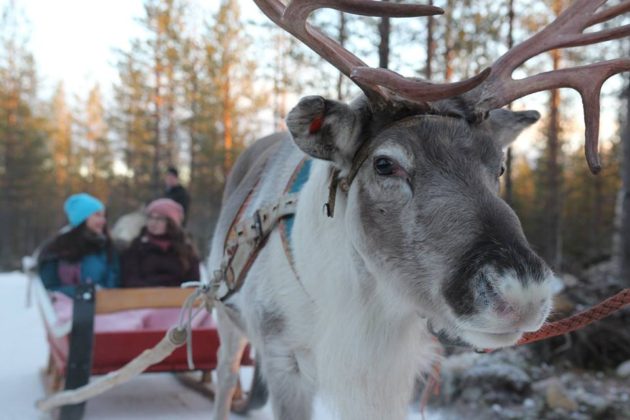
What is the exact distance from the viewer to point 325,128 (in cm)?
200

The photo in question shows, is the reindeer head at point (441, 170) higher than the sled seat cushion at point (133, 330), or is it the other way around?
the reindeer head at point (441, 170)

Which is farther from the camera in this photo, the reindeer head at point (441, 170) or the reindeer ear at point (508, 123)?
the reindeer ear at point (508, 123)

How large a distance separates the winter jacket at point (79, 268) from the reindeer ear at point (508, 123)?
3576 millimetres

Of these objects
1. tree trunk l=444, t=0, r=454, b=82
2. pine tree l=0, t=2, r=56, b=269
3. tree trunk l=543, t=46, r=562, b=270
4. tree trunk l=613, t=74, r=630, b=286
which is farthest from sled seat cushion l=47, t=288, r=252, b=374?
pine tree l=0, t=2, r=56, b=269

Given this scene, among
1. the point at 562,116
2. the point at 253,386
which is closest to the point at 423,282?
the point at 253,386

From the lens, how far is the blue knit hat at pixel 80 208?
492cm

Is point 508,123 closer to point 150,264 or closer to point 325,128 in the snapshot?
point 325,128

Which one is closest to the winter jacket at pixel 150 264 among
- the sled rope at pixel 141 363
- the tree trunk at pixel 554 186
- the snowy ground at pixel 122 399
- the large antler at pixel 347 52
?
the snowy ground at pixel 122 399

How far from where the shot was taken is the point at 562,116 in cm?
1889

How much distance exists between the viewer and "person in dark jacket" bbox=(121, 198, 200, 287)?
200 inches

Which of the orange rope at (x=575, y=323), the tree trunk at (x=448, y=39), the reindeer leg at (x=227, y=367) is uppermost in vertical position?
the tree trunk at (x=448, y=39)

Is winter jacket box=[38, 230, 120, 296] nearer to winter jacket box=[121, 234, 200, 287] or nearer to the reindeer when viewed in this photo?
winter jacket box=[121, 234, 200, 287]

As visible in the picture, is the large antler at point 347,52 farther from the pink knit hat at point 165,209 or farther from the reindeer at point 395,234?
the pink knit hat at point 165,209

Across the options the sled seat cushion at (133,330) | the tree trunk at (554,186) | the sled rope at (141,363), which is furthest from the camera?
the tree trunk at (554,186)
